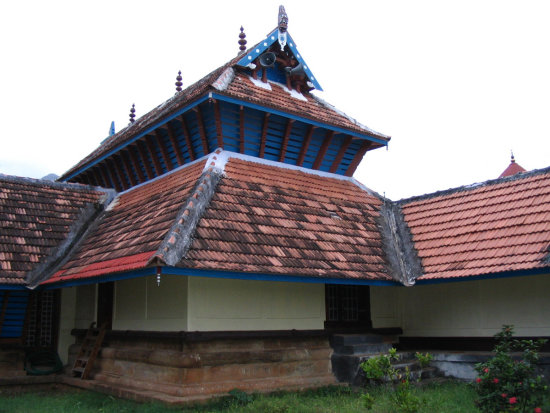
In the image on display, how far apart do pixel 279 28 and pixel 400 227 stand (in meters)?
5.74

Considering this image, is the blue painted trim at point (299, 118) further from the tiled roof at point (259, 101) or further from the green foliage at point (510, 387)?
the green foliage at point (510, 387)

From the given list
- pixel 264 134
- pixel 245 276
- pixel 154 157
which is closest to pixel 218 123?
pixel 264 134

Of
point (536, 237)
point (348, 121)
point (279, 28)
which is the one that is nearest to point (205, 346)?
point (536, 237)

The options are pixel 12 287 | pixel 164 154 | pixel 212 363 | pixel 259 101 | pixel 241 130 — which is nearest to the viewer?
pixel 212 363

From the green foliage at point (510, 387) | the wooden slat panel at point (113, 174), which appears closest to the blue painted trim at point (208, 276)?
the green foliage at point (510, 387)

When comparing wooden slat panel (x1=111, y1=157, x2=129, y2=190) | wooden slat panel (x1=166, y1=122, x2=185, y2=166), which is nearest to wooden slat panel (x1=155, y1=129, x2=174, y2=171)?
wooden slat panel (x1=166, y1=122, x2=185, y2=166)

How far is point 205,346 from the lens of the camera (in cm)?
931

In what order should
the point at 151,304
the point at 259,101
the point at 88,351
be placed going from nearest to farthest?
the point at 151,304 < the point at 259,101 < the point at 88,351

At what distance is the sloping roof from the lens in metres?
9.12

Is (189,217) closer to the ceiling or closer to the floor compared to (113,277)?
closer to the ceiling

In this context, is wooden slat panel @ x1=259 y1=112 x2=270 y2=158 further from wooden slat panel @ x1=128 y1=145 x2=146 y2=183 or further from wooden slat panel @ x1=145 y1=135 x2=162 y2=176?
wooden slat panel @ x1=128 y1=145 x2=146 y2=183

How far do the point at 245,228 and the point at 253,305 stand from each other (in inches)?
56.4

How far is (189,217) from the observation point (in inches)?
373

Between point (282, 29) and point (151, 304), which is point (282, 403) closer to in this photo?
point (151, 304)
